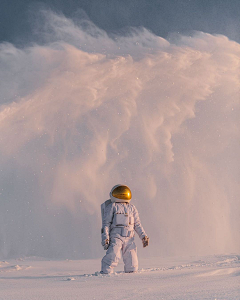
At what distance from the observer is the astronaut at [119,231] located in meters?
5.77

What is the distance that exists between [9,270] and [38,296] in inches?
153

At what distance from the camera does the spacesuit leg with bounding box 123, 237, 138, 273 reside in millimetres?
5809

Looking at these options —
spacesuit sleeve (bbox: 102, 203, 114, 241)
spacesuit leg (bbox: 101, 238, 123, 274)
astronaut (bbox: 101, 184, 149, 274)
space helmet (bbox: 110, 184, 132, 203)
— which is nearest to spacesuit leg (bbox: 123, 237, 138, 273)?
astronaut (bbox: 101, 184, 149, 274)

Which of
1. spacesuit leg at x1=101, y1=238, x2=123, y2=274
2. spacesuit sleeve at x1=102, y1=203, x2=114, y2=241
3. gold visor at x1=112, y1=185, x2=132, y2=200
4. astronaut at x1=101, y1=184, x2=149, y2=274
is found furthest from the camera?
A: gold visor at x1=112, y1=185, x2=132, y2=200

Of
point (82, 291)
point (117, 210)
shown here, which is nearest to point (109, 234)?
point (117, 210)

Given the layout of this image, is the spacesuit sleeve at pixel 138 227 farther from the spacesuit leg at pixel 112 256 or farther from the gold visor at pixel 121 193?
the spacesuit leg at pixel 112 256

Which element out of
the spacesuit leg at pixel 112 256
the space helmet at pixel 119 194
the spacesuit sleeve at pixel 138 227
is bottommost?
the spacesuit leg at pixel 112 256

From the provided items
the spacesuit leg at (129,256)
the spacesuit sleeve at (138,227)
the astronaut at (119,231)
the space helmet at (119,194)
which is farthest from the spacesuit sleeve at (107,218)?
the spacesuit sleeve at (138,227)

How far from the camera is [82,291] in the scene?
3309 mm

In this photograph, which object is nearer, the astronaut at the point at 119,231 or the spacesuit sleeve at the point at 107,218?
the astronaut at the point at 119,231

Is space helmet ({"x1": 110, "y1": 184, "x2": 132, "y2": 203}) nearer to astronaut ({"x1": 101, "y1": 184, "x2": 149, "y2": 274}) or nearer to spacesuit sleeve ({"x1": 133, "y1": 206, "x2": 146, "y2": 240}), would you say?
astronaut ({"x1": 101, "y1": 184, "x2": 149, "y2": 274})

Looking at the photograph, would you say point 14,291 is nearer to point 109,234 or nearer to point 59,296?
point 59,296

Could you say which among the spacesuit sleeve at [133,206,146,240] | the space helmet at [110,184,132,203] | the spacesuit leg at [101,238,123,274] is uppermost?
the space helmet at [110,184,132,203]

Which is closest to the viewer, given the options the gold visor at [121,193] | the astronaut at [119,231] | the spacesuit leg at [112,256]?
the spacesuit leg at [112,256]
